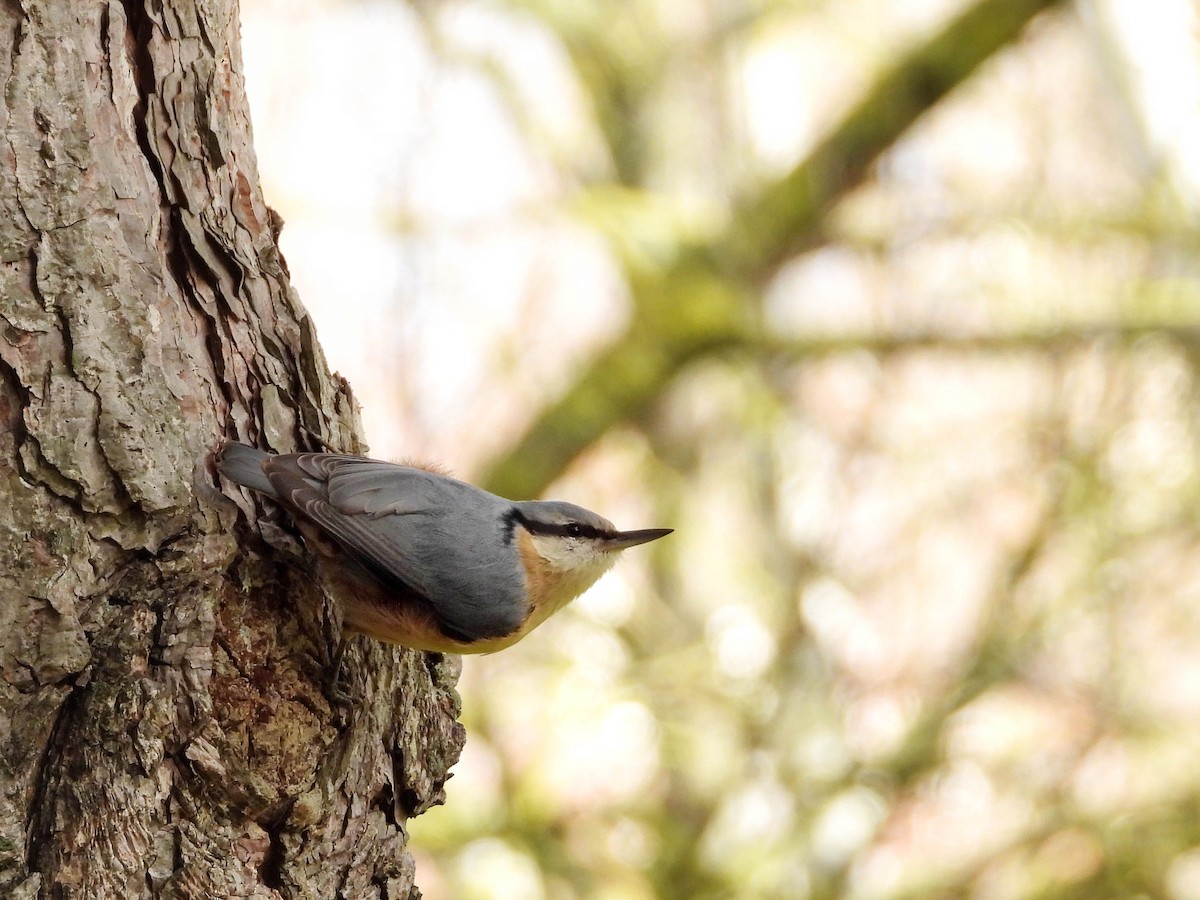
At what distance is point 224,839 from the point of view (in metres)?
1.83

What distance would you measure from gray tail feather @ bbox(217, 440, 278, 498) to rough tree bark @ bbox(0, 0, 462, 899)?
0.14 ft

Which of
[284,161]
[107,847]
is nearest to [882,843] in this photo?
[284,161]

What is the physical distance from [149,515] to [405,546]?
0.43 m

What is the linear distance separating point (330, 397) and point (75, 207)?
21.9 inches

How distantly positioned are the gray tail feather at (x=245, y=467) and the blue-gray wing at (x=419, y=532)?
0.5 inches

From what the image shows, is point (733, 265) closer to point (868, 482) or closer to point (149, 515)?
point (868, 482)

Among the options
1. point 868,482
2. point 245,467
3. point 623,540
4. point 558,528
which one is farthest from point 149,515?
point 868,482

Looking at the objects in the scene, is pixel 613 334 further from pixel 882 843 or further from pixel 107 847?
pixel 107 847

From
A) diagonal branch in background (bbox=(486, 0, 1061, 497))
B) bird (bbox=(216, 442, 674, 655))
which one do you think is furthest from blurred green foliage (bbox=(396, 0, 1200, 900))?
bird (bbox=(216, 442, 674, 655))

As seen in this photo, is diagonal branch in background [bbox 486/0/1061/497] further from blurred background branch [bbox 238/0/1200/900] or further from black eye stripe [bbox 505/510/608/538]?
black eye stripe [bbox 505/510/608/538]

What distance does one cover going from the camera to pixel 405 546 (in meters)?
2.01

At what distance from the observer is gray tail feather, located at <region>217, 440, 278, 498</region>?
6.00 ft

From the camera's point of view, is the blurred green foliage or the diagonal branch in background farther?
the diagonal branch in background

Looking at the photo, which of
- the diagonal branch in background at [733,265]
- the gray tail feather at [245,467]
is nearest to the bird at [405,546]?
the gray tail feather at [245,467]
